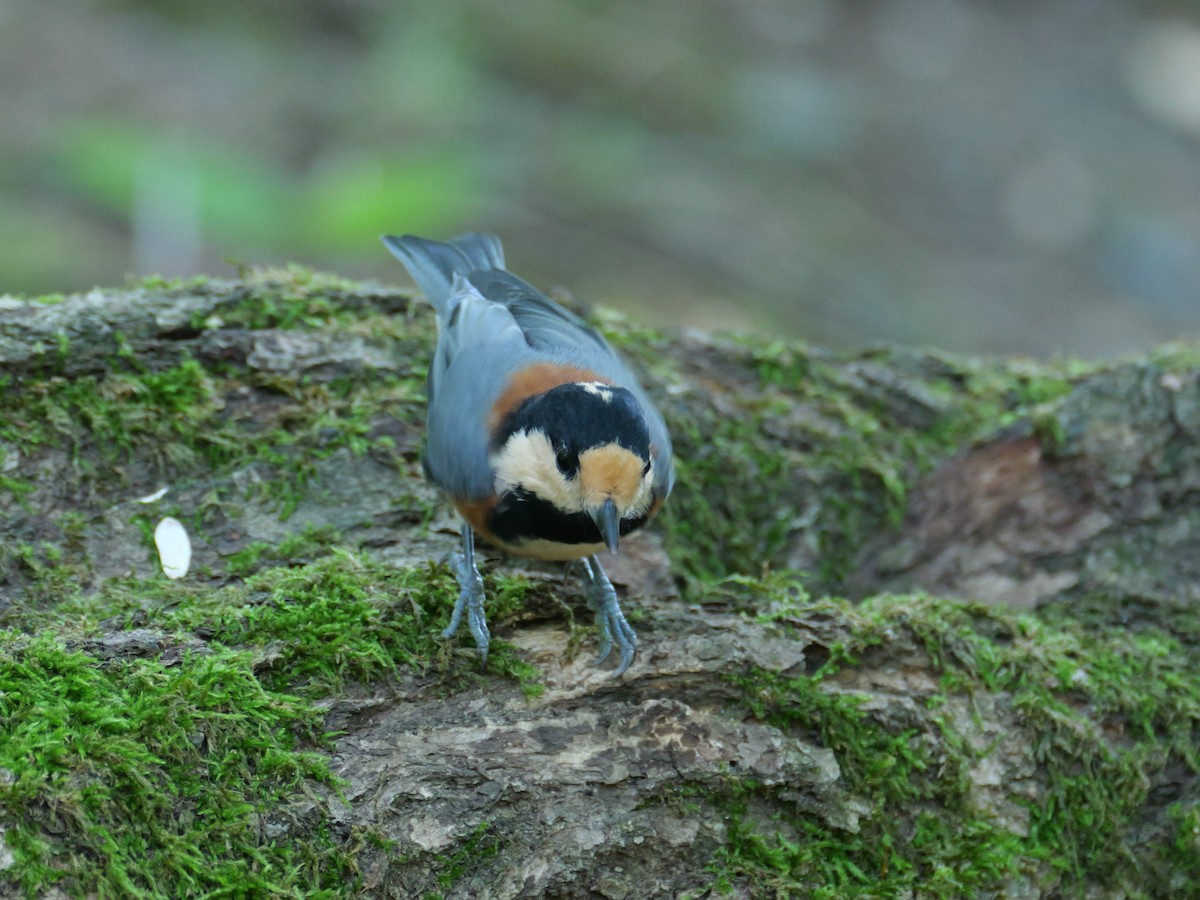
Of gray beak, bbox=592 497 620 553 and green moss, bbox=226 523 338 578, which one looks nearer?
gray beak, bbox=592 497 620 553

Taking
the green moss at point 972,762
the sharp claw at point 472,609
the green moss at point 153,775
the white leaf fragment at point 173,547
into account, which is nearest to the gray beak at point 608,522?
the sharp claw at point 472,609

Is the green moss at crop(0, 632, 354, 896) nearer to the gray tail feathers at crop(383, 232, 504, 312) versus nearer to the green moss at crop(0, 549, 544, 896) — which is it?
the green moss at crop(0, 549, 544, 896)

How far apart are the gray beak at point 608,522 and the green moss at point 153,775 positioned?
0.83 metres

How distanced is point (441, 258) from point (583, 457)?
5.01 ft

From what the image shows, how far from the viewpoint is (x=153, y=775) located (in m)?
2.48

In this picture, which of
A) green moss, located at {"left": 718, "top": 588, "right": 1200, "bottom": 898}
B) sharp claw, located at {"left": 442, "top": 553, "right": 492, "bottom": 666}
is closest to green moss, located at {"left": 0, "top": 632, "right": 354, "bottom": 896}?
sharp claw, located at {"left": 442, "top": 553, "right": 492, "bottom": 666}

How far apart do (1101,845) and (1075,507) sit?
1.29 meters

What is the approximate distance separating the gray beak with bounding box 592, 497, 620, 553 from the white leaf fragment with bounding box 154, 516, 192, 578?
1241mm

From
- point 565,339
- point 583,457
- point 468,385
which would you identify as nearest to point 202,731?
point 583,457

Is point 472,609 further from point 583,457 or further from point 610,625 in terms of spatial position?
point 583,457

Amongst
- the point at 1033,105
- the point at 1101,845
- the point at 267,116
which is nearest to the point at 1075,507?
the point at 1101,845

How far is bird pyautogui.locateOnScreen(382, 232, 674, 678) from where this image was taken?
2994 millimetres

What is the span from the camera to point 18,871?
7.38 feet

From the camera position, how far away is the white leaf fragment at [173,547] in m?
3.30
